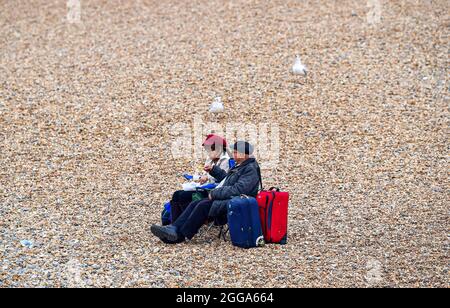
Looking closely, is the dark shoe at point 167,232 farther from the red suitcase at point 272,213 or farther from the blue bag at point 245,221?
the red suitcase at point 272,213

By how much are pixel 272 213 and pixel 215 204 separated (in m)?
0.58

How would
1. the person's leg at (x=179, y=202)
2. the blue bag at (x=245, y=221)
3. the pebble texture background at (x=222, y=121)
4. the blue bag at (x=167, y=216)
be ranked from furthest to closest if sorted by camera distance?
1. the blue bag at (x=167, y=216)
2. the person's leg at (x=179, y=202)
3. the blue bag at (x=245, y=221)
4. the pebble texture background at (x=222, y=121)

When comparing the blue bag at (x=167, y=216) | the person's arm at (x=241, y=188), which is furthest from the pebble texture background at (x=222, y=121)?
the person's arm at (x=241, y=188)

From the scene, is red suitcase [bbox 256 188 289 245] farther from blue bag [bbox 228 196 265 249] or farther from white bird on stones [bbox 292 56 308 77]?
white bird on stones [bbox 292 56 308 77]

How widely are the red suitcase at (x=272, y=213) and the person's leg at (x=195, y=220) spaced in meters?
0.54

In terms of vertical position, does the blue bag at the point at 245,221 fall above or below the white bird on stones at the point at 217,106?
below

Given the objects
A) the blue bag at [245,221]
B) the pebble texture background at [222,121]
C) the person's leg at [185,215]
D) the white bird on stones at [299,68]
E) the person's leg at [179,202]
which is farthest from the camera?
the white bird on stones at [299,68]

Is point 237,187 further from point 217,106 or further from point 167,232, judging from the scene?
point 217,106

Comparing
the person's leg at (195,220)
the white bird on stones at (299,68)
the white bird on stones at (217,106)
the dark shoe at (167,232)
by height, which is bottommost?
the dark shoe at (167,232)

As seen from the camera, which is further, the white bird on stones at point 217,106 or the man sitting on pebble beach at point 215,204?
the white bird on stones at point 217,106

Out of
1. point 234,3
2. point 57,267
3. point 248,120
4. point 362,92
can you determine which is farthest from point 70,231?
point 234,3

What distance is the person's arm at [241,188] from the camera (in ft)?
25.1
